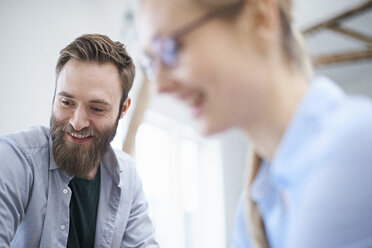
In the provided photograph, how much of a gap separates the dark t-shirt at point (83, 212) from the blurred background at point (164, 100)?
0.79m

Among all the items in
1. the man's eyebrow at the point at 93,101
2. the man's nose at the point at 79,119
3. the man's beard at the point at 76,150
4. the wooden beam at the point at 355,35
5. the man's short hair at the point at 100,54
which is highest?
the wooden beam at the point at 355,35

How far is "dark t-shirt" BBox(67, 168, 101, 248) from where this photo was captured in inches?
60.3

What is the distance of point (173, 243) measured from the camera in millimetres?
4570

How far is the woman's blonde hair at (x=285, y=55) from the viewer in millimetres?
646

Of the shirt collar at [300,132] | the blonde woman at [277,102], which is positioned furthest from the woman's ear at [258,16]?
the shirt collar at [300,132]

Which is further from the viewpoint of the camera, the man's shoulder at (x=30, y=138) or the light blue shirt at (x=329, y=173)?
the man's shoulder at (x=30, y=138)

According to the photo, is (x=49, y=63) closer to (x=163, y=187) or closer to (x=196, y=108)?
(x=163, y=187)

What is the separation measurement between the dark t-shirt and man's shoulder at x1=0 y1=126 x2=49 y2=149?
8.1 inches

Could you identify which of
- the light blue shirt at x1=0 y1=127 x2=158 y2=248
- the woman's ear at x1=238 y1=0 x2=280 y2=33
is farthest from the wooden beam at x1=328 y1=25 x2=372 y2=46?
the woman's ear at x1=238 y1=0 x2=280 y2=33

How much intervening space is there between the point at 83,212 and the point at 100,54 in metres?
0.66

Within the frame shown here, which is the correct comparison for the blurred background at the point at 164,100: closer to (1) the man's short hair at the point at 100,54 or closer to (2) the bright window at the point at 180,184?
(2) the bright window at the point at 180,184

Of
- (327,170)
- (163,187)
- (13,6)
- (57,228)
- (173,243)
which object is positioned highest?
(13,6)

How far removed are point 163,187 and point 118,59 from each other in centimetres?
303

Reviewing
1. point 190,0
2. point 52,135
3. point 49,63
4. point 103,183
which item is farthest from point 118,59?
point 49,63
